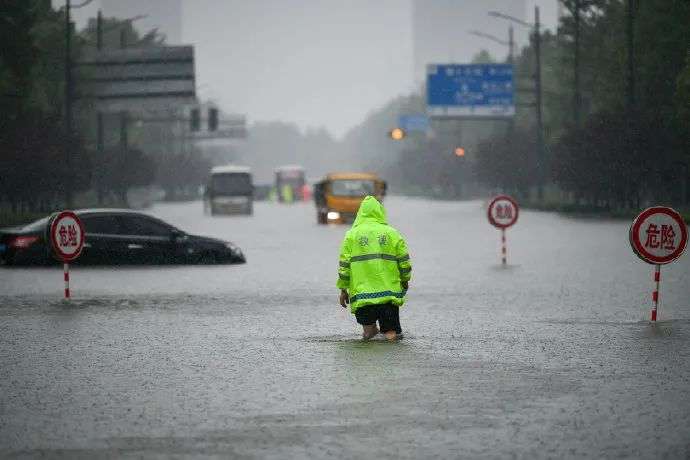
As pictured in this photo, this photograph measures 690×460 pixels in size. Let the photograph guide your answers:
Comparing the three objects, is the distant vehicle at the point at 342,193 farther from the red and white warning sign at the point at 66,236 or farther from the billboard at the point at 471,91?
the red and white warning sign at the point at 66,236

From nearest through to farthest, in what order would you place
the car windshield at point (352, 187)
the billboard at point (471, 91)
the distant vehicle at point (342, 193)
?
the distant vehicle at point (342, 193), the car windshield at point (352, 187), the billboard at point (471, 91)

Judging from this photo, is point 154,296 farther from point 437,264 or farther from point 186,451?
point 186,451

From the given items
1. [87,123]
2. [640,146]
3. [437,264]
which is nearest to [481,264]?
[437,264]

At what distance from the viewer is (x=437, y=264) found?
87.0 ft

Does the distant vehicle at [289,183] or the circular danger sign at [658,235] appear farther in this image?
the distant vehicle at [289,183]

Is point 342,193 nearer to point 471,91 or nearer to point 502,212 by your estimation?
point 471,91

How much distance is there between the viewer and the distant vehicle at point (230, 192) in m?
71.2

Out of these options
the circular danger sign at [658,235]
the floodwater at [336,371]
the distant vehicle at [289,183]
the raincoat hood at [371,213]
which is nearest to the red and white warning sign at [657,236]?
the circular danger sign at [658,235]

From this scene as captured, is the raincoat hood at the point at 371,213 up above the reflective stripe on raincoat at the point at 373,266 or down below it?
above

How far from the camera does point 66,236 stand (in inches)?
742

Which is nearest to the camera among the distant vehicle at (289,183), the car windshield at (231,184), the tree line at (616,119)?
the tree line at (616,119)

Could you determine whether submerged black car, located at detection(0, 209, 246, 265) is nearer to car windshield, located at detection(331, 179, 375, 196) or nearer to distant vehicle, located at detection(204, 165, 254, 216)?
car windshield, located at detection(331, 179, 375, 196)

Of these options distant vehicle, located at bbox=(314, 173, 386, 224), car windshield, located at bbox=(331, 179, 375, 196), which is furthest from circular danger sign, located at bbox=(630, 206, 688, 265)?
car windshield, located at bbox=(331, 179, 375, 196)

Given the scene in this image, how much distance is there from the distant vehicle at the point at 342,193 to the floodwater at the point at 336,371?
3036 centimetres
